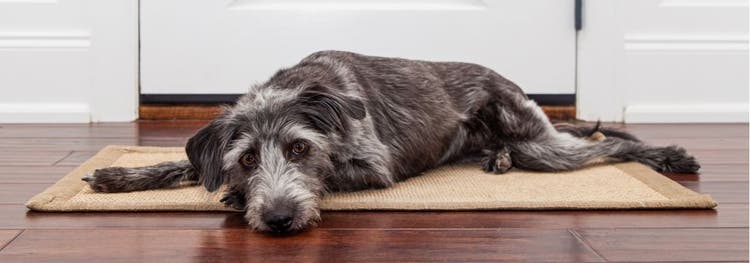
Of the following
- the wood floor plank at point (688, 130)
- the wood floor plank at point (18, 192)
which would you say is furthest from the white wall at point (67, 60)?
the wood floor plank at point (688, 130)

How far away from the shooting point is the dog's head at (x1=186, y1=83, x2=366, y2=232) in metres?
2.37

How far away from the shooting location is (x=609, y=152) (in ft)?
10.4

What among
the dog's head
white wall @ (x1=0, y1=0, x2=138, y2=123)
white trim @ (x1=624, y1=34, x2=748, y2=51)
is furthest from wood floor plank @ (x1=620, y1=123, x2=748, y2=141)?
white wall @ (x1=0, y1=0, x2=138, y2=123)

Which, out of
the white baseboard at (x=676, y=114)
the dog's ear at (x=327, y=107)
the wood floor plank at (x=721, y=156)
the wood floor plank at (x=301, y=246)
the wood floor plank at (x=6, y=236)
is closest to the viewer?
the wood floor plank at (x=301, y=246)

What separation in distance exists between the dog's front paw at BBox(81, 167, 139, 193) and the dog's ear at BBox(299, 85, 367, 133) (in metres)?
0.59

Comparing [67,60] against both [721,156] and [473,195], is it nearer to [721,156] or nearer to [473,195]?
[473,195]

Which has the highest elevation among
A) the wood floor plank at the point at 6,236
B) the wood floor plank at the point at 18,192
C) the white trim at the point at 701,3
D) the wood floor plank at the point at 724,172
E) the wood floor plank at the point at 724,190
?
the white trim at the point at 701,3

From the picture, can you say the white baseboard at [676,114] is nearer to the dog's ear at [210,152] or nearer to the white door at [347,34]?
the white door at [347,34]

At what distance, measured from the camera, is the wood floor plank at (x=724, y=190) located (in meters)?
2.62

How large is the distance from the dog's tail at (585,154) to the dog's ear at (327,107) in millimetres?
796

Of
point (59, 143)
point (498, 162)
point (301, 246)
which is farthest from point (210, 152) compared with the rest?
point (59, 143)

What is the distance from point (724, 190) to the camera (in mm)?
2754

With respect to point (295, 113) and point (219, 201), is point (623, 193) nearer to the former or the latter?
point (295, 113)

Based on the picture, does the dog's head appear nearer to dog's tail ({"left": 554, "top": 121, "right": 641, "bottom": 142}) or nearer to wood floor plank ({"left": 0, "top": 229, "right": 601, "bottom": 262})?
wood floor plank ({"left": 0, "top": 229, "right": 601, "bottom": 262})
